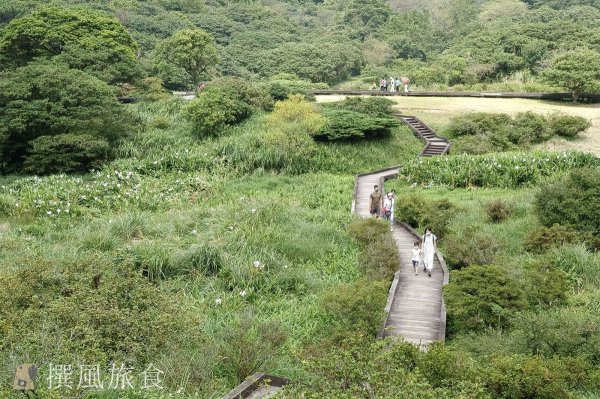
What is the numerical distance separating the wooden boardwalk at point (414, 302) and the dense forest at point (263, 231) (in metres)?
0.38

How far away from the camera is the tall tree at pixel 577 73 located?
103ft

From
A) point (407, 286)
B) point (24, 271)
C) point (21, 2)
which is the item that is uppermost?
point (21, 2)

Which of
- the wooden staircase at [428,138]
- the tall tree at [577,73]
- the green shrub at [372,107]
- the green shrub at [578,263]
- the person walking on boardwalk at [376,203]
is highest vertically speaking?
the tall tree at [577,73]

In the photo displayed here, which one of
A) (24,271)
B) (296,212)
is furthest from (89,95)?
(24,271)

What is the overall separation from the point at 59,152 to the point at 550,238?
731 inches

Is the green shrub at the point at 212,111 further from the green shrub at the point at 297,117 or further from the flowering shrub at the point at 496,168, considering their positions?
the flowering shrub at the point at 496,168

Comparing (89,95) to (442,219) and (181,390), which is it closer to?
(442,219)

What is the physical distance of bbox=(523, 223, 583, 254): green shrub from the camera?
1492 centimetres

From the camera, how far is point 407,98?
115ft

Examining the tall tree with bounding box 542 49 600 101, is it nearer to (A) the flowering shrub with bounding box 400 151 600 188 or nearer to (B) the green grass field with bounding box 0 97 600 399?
(B) the green grass field with bounding box 0 97 600 399

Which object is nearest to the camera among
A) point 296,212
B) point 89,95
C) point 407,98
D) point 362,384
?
point 362,384

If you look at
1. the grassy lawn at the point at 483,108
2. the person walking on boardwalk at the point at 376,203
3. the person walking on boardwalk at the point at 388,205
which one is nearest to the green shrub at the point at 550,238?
the person walking on boardwalk at the point at 388,205

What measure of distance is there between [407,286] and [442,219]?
4.06m

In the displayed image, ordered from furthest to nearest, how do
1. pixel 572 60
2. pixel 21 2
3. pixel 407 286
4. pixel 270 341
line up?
pixel 21 2, pixel 572 60, pixel 407 286, pixel 270 341
